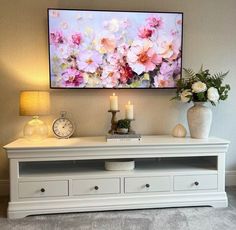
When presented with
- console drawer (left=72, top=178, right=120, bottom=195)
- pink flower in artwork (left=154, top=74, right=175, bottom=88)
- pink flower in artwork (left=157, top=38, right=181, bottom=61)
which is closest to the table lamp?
console drawer (left=72, top=178, right=120, bottom=195)

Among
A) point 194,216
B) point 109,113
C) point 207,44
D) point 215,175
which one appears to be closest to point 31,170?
point 109,113

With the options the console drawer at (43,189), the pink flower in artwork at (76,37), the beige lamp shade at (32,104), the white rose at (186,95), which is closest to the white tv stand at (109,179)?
the console drawer at (43,189)

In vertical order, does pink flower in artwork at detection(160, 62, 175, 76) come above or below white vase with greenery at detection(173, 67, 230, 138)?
above

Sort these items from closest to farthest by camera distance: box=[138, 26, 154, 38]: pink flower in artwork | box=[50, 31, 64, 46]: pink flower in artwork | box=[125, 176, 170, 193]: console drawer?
1. box=[125, 176, 170, 193]: console drawer
2. box=[50, 31, 64, 46]: pink flower in artwork
3. box=[138, 26, 154, 38]: pink flower in artwork

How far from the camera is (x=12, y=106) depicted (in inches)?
113

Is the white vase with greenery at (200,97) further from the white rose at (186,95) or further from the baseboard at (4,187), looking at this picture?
the baseboard at (4,187)

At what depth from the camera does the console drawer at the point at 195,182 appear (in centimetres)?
256

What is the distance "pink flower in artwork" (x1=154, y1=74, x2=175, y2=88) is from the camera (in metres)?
2.91

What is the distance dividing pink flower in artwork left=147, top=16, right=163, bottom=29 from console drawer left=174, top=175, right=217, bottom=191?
154 cm

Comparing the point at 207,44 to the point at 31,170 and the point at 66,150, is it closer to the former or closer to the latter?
the point at 66,150

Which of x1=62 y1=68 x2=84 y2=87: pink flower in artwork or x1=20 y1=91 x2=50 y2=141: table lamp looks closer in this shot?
x1=20 y1=91 x2=50 y2=141: table lamp

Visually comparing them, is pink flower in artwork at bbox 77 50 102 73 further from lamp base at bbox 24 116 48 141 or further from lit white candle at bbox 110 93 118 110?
lamp base at bbox 24 116 48 141

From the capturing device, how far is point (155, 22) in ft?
9.37

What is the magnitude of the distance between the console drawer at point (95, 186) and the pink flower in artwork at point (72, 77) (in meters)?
0.98
